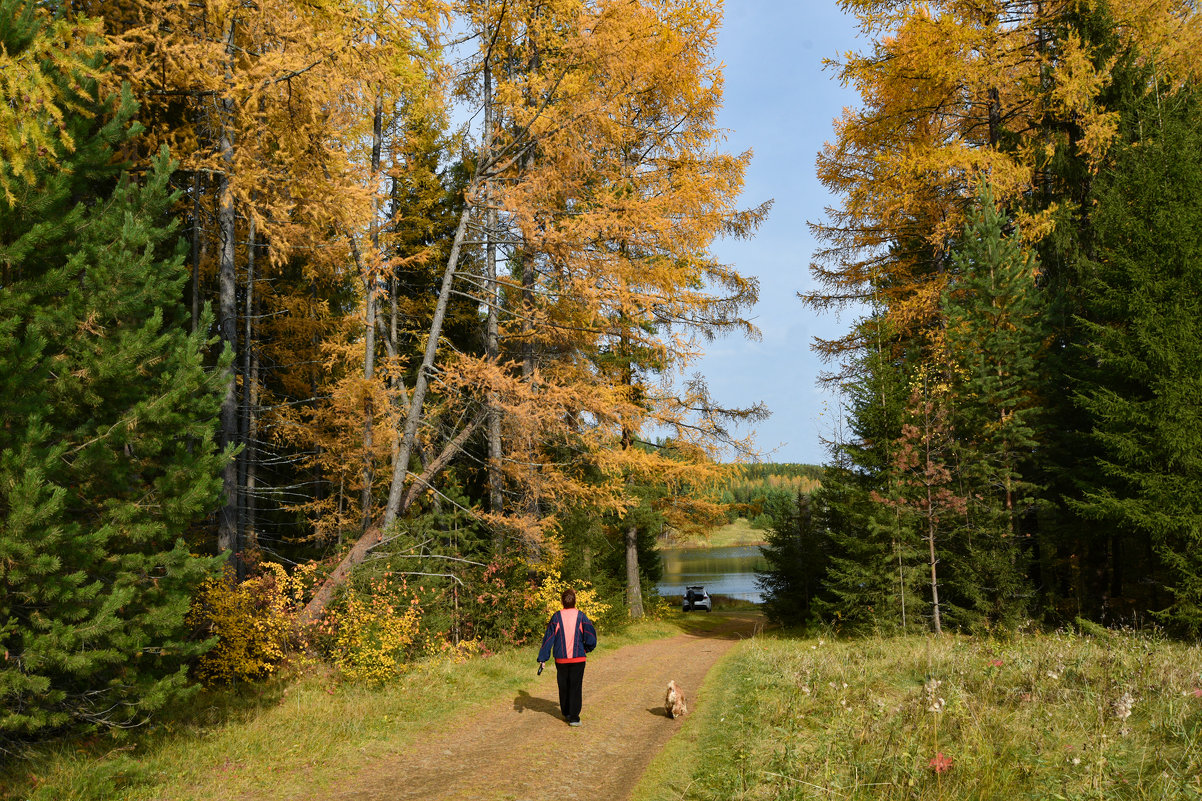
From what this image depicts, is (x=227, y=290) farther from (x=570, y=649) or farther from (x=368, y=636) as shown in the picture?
(x=570, y=649)

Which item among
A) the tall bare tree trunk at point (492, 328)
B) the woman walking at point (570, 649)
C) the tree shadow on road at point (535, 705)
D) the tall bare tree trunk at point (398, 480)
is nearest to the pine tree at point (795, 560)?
the tall bare tree trunk at point (492, 328)

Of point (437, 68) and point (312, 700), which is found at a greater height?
point (437, 68)

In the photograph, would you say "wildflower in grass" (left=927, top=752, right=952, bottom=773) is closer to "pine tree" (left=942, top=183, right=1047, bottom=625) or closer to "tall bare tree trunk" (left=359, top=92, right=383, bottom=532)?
"pine tree" (left=942, top=183, right=1047, bottom=625)

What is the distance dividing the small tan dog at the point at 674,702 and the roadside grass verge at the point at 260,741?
2.76m

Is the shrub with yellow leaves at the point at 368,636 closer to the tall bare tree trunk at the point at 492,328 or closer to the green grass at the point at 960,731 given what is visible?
the tall bare tree trunk at the point at 492,328

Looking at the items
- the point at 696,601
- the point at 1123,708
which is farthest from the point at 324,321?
the point at 696,601

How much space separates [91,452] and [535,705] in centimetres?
650

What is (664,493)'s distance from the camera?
20500 mm

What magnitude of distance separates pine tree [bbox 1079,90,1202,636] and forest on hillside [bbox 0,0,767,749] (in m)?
7.71

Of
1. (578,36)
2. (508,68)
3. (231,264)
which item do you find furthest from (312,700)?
(508,68)

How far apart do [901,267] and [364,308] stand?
1499cm

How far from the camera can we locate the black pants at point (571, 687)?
28.2 feet

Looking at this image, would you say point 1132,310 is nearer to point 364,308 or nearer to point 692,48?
point 692,48

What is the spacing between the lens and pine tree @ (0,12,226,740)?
5.84 m
